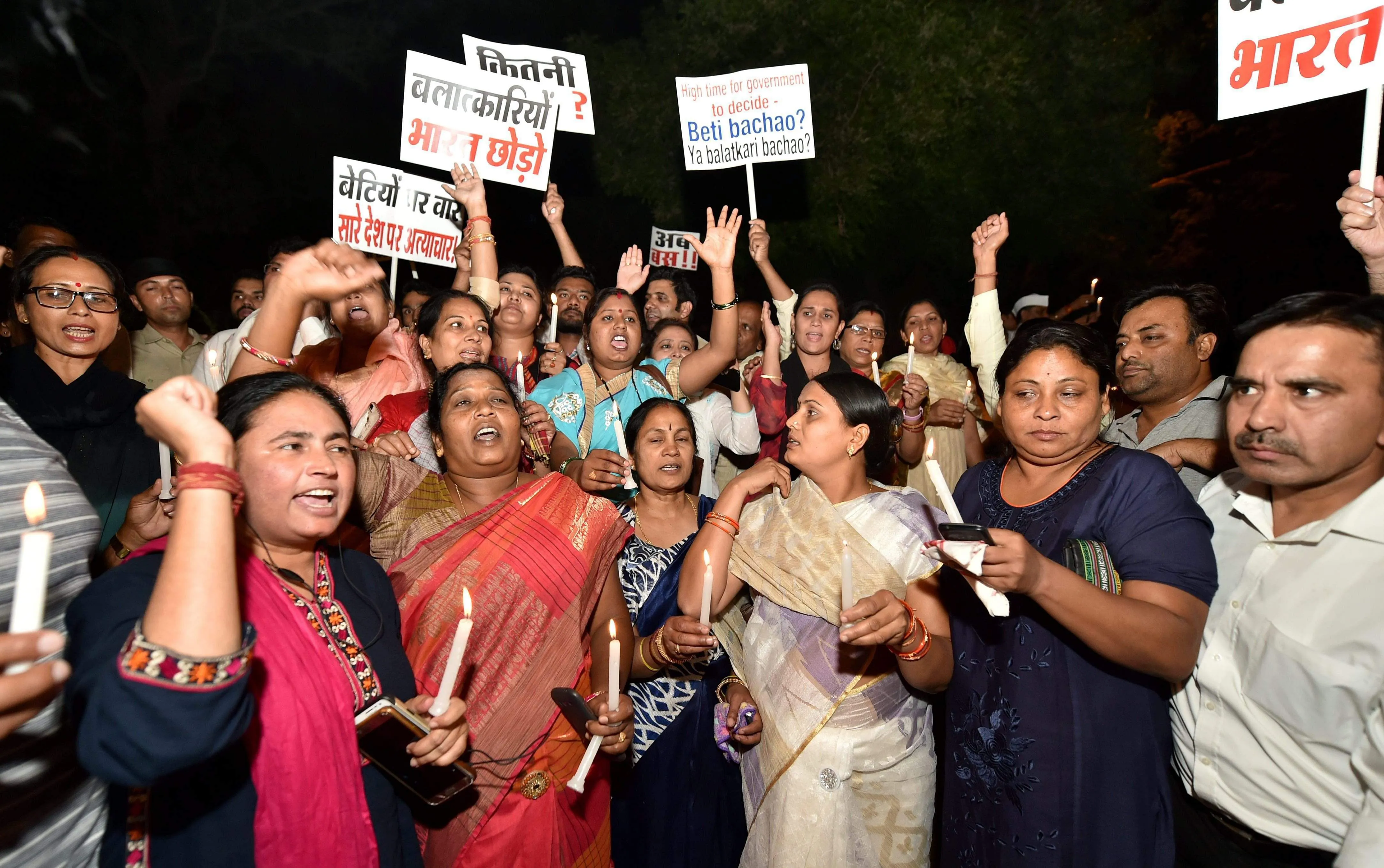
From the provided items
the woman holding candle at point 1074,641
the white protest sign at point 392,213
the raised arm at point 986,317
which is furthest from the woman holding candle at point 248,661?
the white protest sign at point 392,213

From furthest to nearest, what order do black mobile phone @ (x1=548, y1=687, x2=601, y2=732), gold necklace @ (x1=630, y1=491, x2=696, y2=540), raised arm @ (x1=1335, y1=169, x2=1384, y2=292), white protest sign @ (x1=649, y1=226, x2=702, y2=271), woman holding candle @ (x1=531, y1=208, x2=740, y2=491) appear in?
white protest sign @ (x1=649, y1=226, x2=702, y2=271) → woman holding candle @ (x1=531, y1=208, x2=740, y2=491) → gold necklace @ (x1=630, y1=491, x2=696, y2=540) → raised arm @ (x1=1335, y1=169, x2=1384, y2=292) → black mobile phone @ (x1=548, y1=687, x2=601, y2=732)

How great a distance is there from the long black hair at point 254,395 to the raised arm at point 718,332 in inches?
83.9

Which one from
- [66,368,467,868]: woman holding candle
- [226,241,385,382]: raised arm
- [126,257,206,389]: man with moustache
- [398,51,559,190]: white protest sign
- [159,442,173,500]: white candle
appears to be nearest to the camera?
[66,368,467,868]: woman holding candle

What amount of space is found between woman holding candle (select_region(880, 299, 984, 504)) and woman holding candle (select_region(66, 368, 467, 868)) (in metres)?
2.60

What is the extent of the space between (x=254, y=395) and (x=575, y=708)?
1.14 m

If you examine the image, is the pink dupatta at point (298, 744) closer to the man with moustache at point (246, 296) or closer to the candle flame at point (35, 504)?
the candle flame at point (35, 504)

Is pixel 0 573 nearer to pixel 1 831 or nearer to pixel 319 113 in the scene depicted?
pixel 1 831

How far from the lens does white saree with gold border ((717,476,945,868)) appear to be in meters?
2.66

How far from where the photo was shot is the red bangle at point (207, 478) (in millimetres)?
1425

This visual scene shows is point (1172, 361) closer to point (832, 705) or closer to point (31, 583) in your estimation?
point (832, 705)

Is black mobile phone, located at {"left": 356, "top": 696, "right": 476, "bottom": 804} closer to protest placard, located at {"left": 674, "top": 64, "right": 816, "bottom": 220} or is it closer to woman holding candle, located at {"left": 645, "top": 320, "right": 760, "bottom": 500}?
woman holding candle, located at {"left": 645, "top": 320, "right": 760, "bottom": 500}

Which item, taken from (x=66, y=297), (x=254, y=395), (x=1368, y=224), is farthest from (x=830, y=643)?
(x=66, y=297)

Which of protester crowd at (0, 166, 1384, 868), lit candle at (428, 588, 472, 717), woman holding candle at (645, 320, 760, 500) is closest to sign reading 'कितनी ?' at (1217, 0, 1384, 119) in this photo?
protester crowd at (0, 166, 1384, 868)

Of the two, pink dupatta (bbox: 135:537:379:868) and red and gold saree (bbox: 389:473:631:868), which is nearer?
pink dupatta (bbox: 135:537:379:868)
